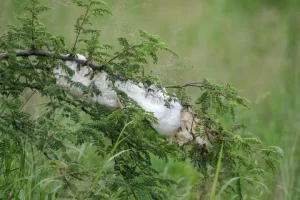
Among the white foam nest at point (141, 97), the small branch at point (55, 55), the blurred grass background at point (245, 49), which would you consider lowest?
the white foam nest at point (141, 97)

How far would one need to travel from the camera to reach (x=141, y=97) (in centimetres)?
315

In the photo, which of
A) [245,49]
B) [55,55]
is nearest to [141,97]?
[55,55]

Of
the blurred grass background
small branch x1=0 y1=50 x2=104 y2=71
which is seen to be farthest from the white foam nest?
the blurred grass background

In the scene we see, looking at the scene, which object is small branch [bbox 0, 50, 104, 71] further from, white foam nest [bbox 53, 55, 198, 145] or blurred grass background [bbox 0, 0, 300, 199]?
blurred grass background [bbox 0, 0, 300, 199]

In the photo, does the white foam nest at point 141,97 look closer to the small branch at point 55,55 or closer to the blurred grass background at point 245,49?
the small branch at point 55,55

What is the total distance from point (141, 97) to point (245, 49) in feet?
16.9

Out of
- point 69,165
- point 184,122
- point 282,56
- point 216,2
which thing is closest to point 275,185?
point 184,122

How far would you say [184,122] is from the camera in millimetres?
3119

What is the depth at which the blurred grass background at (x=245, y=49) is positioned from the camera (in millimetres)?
5262

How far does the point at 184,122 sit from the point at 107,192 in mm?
429

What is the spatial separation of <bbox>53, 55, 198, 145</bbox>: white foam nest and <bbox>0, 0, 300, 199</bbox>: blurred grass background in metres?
1.44

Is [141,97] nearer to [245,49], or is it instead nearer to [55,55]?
[55,55]

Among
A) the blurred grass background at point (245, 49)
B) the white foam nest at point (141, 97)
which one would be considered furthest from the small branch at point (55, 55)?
the blurred grass background at point (245, 49)

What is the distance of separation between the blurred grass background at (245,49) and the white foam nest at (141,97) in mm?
1443
